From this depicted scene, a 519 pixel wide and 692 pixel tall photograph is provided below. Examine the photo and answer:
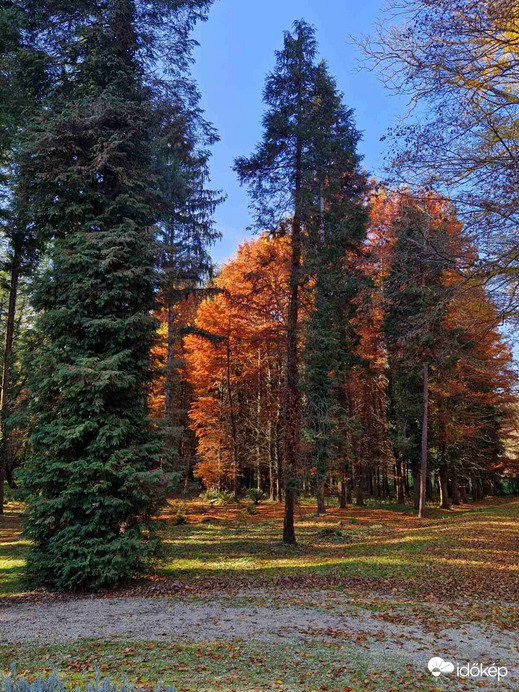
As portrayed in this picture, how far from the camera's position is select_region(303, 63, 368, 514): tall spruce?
43.4ft

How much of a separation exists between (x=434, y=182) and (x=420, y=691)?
246 inches

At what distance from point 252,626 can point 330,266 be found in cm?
1249

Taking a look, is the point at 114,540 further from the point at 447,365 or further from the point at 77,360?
the point at 447,365

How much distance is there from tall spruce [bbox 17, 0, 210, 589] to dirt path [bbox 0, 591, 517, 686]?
4.50ft

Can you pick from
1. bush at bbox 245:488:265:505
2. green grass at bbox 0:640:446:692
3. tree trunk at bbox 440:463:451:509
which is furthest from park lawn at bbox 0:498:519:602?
tree trunk at bbox 440:463:451:509

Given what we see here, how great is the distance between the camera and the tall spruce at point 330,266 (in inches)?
521

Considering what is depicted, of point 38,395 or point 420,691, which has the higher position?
point 38,395

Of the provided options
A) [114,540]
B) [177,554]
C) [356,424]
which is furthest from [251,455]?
[114,540]

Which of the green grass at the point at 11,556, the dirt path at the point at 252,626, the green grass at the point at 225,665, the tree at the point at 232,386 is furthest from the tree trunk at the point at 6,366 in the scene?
the green grass at the point at 225,665

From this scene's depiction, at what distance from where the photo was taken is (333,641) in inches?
211

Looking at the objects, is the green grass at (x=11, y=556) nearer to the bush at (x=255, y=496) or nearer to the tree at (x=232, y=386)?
the tree at (x=232, y=386)

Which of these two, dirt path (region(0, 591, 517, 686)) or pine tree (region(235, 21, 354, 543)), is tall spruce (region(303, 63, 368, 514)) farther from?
dirt path (region(0, 591, 517, 686))

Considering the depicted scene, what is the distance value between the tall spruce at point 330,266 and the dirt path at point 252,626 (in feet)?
23.6

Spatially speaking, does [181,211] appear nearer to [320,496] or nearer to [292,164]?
[292,164]
